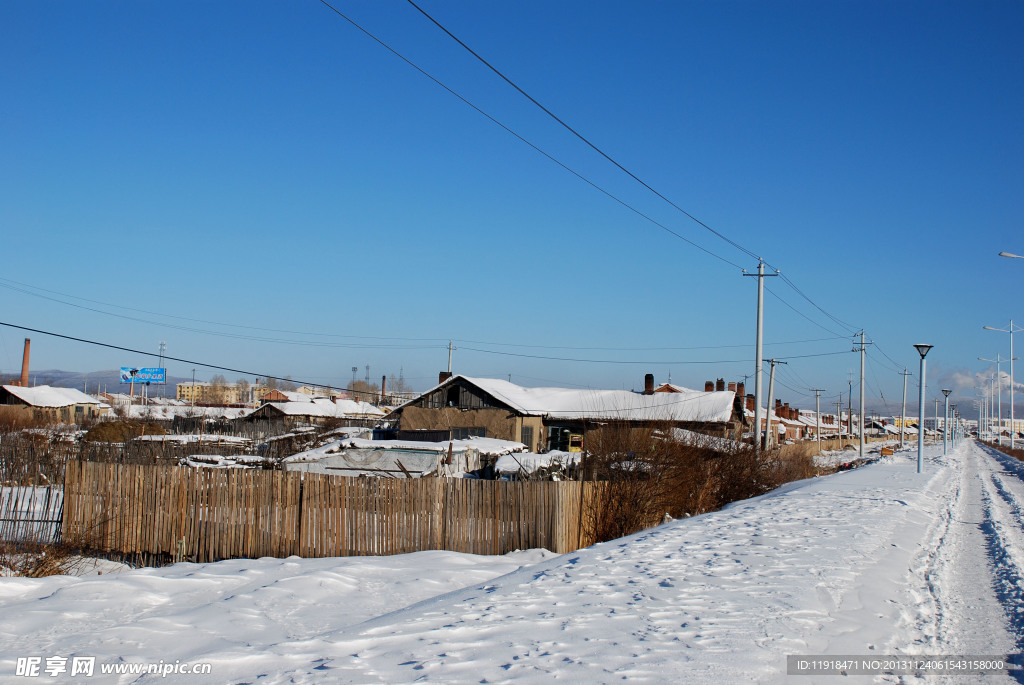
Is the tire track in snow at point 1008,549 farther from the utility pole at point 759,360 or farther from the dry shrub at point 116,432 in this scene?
the dry shrub at point 116,432

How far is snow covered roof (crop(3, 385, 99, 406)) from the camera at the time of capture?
A: 67.8 meters

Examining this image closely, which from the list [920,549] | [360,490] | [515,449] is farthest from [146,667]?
[515,449]

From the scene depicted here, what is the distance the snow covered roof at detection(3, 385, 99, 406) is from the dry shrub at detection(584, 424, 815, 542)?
215ft

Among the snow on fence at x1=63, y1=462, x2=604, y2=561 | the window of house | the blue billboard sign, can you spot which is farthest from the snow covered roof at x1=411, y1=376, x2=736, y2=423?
the blue billboard sign

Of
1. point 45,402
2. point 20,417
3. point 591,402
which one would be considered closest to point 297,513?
point 591,402

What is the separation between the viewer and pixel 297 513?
1334cm

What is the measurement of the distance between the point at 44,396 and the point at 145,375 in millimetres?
45562

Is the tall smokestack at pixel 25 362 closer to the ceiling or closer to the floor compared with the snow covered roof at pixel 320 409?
closer to the ceiling

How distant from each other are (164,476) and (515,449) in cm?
1603

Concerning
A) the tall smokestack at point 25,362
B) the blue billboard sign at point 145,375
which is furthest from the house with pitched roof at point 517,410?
the blue billboard sign at point 145,375

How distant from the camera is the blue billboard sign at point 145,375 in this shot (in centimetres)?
10788

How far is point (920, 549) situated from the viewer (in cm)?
1112

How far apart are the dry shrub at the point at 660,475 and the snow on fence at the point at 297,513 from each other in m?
1.60

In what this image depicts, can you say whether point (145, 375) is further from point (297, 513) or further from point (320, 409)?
point (297, 513)
